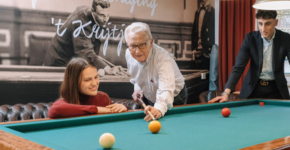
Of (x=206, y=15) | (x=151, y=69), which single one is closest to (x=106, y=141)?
(x=151, y=69)

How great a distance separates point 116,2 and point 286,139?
319cm

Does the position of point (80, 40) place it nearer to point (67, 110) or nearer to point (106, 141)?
point (67, 110)

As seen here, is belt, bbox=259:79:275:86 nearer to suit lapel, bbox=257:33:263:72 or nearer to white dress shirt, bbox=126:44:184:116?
suit lapel, bbox=257:33:263:72

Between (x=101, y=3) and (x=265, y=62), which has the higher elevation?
(x=101, y=3)

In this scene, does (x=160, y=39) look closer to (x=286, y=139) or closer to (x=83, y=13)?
(x=83, y=13)

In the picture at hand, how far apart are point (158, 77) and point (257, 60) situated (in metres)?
1.19

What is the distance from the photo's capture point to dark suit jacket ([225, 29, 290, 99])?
2706mm

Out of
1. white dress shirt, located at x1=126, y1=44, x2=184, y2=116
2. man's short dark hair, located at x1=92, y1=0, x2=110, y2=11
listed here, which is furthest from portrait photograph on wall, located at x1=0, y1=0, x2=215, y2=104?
white dress shirt, located at x1=126, y1=44, x2=184, y2=116

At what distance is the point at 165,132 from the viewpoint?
4.52 ft

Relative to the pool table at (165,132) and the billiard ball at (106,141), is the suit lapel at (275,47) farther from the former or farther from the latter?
the billiard ball at (106,141)

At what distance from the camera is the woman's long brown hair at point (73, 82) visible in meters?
1.84

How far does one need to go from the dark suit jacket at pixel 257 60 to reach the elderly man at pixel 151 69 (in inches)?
27.2

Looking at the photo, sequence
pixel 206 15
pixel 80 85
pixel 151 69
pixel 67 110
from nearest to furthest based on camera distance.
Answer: pixel 67 110 → pixel 80 85 → pixel 151 69 → pixel 206 15

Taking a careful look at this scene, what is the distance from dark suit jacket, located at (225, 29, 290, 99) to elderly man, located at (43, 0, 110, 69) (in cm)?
179
